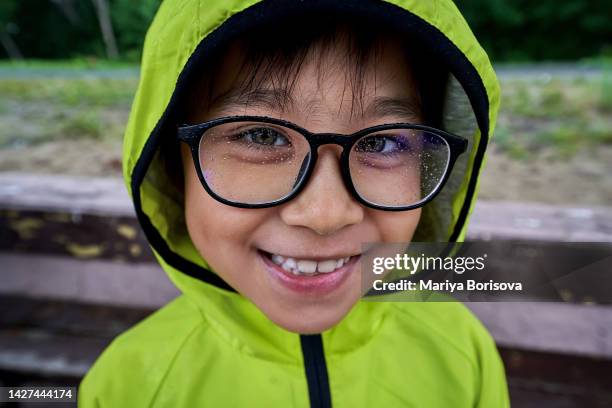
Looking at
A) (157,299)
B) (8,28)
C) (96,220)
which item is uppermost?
(8,28)

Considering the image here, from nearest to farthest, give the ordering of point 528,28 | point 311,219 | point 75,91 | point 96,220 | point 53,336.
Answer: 1. point 311,219
2. point 96,220
3. point 53,336
4. point 75,91
5. point 528,28

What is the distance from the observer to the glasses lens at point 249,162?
86cm

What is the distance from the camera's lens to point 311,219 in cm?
81

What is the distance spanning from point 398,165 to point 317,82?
0.80 feet

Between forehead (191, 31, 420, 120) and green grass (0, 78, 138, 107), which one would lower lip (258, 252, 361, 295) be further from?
green grass (0, 78, 138, 107)

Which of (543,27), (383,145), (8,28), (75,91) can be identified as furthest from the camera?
(8,28)

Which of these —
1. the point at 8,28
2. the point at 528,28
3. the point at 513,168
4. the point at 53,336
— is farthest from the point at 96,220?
the point at 8,28

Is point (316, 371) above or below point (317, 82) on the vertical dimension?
below

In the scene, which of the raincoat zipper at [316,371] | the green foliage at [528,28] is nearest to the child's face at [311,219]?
the raincoat zipper at [316,371]

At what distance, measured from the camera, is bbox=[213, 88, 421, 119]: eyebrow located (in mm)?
822

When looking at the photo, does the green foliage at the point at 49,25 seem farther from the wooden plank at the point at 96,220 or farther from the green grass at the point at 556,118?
the wooden plank at the point at 96,220

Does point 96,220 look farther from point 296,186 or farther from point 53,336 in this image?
point 296,186

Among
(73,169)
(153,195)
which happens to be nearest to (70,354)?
(73,169)

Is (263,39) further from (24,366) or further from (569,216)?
(24,366)
